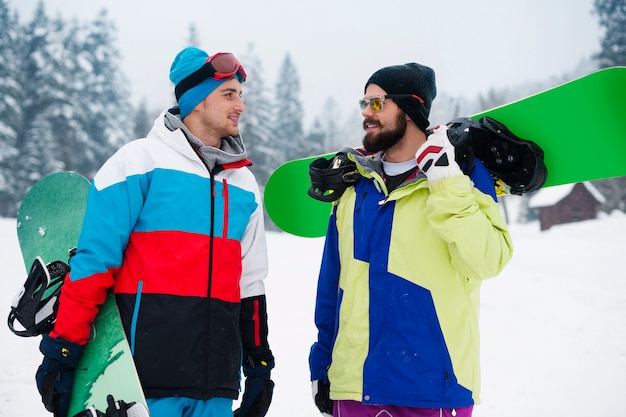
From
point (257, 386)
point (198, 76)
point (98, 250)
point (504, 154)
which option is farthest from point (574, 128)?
point (98, 250)

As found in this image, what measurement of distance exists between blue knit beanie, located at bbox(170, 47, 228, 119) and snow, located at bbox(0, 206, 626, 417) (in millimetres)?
3485

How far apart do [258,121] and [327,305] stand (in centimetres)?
3170

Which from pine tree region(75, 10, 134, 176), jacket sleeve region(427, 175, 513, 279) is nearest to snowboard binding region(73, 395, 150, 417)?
jacket sleeve region(427, 175, 513, 279)

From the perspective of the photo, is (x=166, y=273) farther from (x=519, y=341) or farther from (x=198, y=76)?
(x=519, y=341)

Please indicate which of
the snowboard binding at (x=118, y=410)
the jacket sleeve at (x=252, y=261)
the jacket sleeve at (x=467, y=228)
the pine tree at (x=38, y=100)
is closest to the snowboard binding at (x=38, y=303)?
the snowboard binding at (x=118, y=410)

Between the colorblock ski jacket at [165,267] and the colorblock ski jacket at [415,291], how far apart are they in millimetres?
622

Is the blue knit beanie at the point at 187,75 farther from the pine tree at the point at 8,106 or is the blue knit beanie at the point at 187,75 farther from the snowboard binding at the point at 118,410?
the pine tree at the point at 8,106

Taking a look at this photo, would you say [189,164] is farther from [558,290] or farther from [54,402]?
[558,290]

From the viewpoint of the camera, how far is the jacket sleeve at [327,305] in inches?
→ 108

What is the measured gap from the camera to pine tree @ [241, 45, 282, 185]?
106 ft

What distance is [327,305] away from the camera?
9.15 feet

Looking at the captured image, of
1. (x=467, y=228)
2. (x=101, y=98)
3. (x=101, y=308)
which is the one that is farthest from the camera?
(x=101, y=98)

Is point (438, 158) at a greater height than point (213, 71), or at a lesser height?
lesser

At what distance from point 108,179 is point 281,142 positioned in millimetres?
36596
